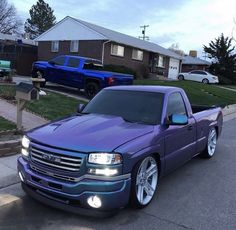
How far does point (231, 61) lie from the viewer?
50062 millimetres

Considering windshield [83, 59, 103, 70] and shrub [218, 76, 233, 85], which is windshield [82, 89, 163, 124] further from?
shrub [218, 76, 233, 85]

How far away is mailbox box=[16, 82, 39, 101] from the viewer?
7779 millimetres

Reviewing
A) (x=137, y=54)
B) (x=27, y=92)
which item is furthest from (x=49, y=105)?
(x=137, y=54)

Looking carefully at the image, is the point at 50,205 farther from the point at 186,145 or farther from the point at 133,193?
the point at 186,145

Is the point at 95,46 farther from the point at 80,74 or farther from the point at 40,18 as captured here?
the point at 40,18

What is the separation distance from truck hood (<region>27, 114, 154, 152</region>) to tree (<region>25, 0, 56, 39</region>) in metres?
75.9

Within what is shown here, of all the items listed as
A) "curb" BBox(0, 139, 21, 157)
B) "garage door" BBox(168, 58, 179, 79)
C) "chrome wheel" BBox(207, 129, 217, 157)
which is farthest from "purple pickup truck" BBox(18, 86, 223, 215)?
"garage door" BBox(168, 58, 179, 79)

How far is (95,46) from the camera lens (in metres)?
32.3

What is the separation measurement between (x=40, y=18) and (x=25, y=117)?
238ft

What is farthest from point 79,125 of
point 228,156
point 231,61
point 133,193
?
point 231,61

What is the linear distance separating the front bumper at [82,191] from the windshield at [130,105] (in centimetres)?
141

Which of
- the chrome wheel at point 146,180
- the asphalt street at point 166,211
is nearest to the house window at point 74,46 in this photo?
the asphalt street at point 166,211

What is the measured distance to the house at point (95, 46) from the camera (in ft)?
106

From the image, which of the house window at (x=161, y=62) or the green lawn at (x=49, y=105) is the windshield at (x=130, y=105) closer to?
the green lawn at (x=49, y=105)
